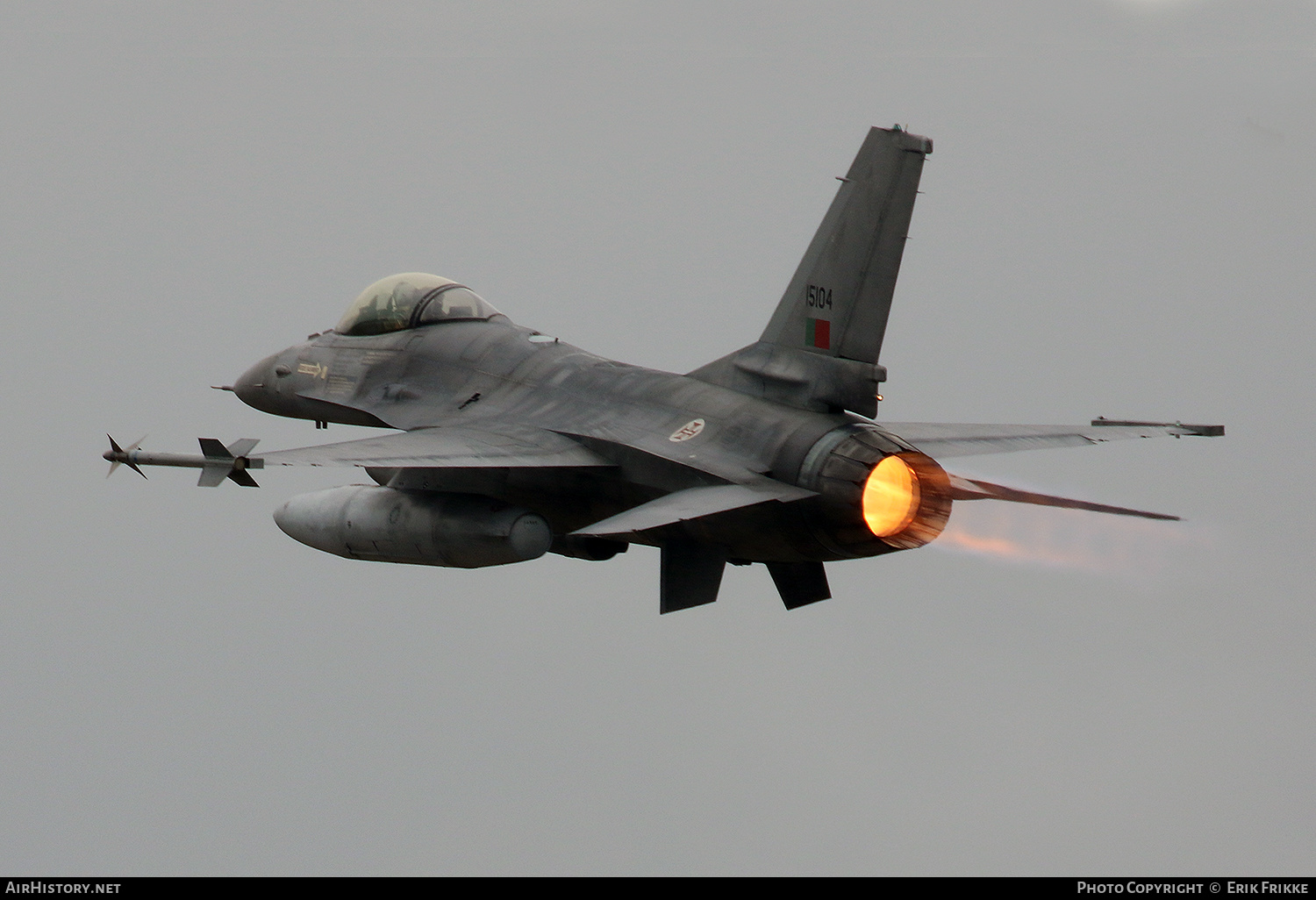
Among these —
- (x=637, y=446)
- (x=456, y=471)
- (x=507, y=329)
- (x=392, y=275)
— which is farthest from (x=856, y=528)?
(x=392, y=275)

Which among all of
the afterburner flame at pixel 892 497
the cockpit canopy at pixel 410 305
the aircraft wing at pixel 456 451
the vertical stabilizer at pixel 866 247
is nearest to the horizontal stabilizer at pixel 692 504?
the afterburner flame at pixel 892 497

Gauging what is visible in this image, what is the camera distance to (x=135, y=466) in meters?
20.3

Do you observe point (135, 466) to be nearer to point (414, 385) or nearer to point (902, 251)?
point (414, 385)

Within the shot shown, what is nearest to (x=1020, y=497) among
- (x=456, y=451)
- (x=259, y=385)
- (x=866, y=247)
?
(x=866, y=247)

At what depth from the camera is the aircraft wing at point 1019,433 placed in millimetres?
21703

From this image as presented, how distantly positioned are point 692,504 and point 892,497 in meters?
2.05

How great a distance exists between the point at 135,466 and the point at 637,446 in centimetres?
501

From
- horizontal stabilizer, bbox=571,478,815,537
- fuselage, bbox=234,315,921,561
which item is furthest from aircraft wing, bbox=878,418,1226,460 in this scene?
horizontal stabilizer, bbox=571,478,815,537

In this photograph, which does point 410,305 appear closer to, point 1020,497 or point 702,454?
point 702,454

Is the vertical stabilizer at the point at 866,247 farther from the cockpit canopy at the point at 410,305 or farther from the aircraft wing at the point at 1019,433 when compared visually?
the cockpit canopy at the point at 410,305

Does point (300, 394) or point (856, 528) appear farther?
point (300, 394)

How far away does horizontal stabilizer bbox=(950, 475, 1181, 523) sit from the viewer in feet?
66.1

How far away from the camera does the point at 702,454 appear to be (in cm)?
2070

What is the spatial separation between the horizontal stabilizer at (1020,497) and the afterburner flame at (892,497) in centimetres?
45
